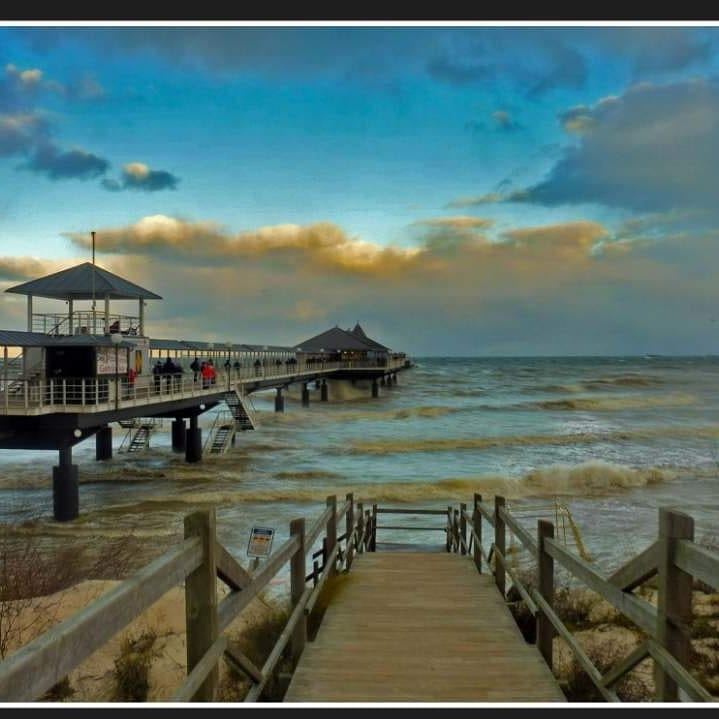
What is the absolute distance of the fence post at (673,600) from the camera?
8.64 ft

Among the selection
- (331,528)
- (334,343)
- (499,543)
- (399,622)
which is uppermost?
(334,343)

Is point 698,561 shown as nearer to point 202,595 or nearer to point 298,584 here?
point 202,595

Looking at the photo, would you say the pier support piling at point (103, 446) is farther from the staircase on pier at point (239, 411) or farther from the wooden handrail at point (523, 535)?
the wooden handrail at point (523, 535)

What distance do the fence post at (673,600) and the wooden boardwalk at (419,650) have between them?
162 cm

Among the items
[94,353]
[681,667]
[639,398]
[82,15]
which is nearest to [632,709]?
[681,667]

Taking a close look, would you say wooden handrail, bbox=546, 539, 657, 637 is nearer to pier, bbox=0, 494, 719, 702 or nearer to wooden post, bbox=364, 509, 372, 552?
pier, bbox=0, 494, 719, 702

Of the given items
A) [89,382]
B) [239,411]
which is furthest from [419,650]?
[239,411]

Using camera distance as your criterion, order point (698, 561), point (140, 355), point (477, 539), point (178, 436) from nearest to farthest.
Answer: point (698, 561) < point (477, 539) < point (140, 355) < point (178, 436)

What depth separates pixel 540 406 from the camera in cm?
5712

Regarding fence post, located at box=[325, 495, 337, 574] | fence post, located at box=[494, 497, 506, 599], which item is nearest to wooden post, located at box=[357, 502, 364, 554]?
fence post, located at box=[325, 495, 337, 574]

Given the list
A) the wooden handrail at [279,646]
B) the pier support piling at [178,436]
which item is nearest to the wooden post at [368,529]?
the wooden handrail at [279,646]

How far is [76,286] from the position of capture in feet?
68.4

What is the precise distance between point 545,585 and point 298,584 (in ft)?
6.51

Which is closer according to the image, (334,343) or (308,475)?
(308,475)
